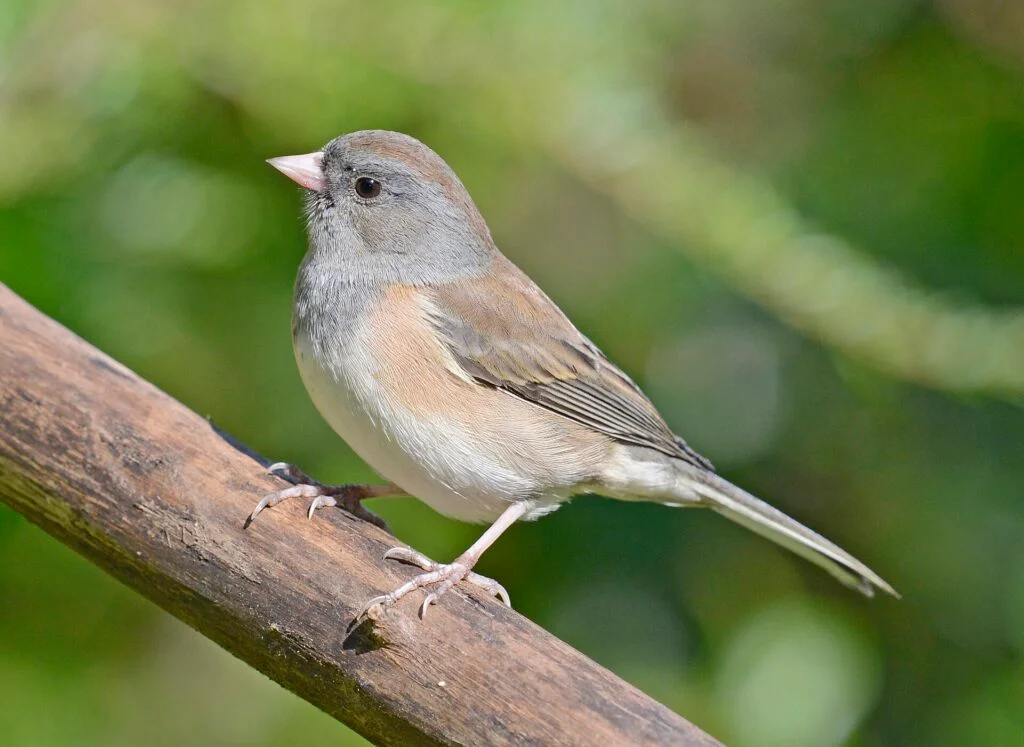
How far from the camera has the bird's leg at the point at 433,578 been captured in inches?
64.2

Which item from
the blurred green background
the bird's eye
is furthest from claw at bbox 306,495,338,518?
the bird's eye

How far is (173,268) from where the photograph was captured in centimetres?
236

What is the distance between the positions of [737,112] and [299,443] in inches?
55.1

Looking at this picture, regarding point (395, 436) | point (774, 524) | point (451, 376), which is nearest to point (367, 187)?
point (451, 376)

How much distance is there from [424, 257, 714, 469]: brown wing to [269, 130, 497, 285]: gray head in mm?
78

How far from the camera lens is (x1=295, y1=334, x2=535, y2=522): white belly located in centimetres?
187

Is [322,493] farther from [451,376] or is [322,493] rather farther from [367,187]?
[367,187]

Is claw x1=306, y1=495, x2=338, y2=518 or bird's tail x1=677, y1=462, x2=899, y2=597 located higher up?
bird's tail x1=677, y1=462, x2=899, y2=597

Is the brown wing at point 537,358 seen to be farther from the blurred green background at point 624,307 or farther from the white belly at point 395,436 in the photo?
the blurred green background at point 624,307

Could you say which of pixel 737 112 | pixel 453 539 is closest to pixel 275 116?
pixel 453 539

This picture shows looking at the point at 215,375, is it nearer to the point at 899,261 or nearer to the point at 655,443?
the point at 655,443

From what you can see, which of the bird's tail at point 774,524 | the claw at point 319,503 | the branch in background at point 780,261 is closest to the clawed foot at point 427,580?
the claw at point 319,503

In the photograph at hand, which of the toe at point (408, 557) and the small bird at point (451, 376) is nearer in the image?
the toe at point (408, 557)

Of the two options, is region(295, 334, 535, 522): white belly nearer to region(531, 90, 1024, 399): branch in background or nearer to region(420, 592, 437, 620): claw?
region(420, 592, 437, 620): claw
